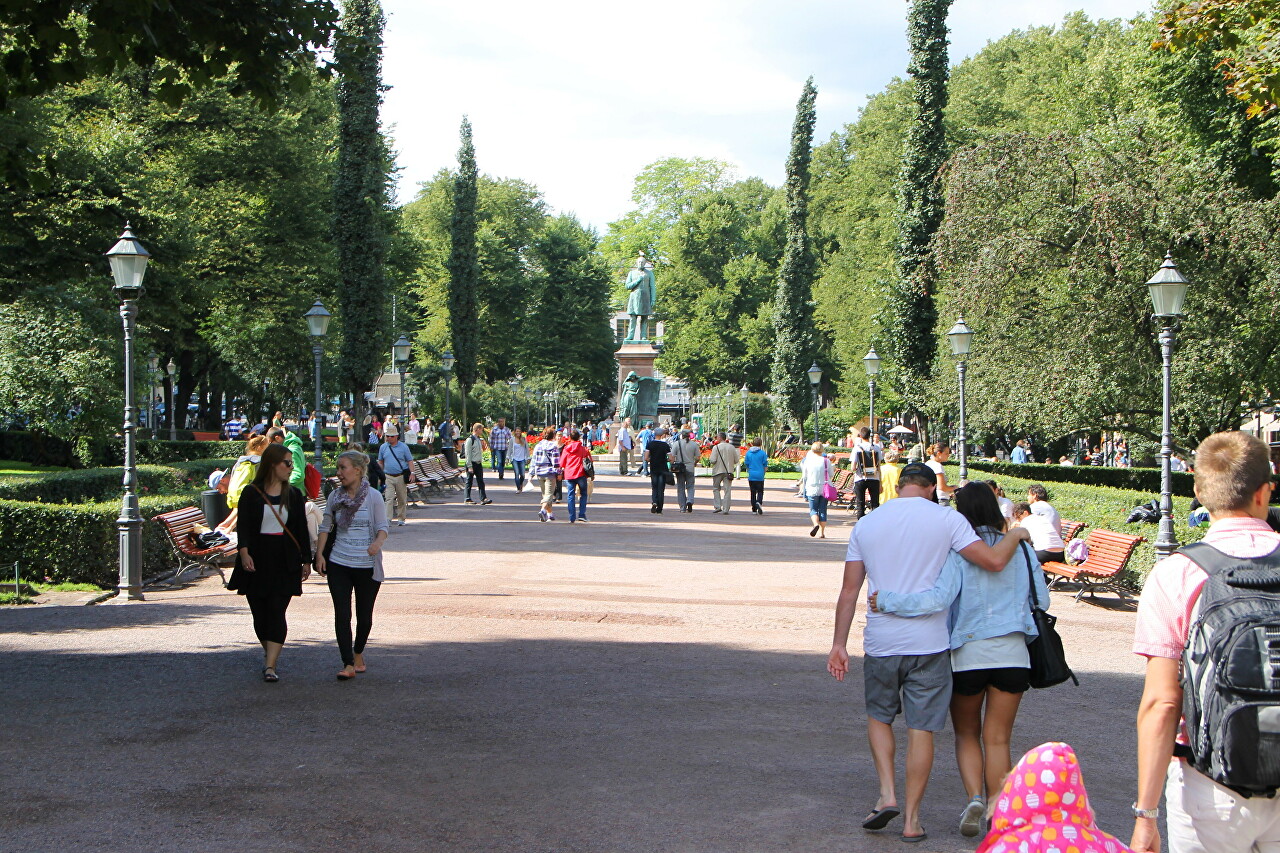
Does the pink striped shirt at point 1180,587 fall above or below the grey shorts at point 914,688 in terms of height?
above

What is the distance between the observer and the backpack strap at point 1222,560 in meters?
2.94

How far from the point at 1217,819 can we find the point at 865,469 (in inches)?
731

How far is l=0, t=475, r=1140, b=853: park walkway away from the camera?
5297 millimetres

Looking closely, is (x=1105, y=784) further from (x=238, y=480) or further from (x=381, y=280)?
(x=381, y=280)

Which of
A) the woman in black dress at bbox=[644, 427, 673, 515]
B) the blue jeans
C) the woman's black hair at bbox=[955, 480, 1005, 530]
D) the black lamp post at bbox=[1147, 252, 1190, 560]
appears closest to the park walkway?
the woman's black hair at bbox=[955, 480, 1005, 530]

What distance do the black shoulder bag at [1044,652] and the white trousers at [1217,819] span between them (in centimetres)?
199

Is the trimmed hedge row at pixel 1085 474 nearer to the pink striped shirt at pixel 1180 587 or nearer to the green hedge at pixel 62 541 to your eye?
the green hedge at pixel 62 541

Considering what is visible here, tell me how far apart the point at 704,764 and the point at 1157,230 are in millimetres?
19497

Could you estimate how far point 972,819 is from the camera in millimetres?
5188

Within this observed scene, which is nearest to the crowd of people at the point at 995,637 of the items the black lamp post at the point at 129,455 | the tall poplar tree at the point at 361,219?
the black lamp post at the point at 129,455

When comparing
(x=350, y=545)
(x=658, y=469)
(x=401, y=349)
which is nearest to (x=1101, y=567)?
(x=350, y=545)

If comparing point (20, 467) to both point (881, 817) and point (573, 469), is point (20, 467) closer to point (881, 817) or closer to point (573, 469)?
point (573, 469)

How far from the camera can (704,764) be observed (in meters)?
6.31

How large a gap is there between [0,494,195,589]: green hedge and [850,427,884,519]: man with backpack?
12.7 meters
